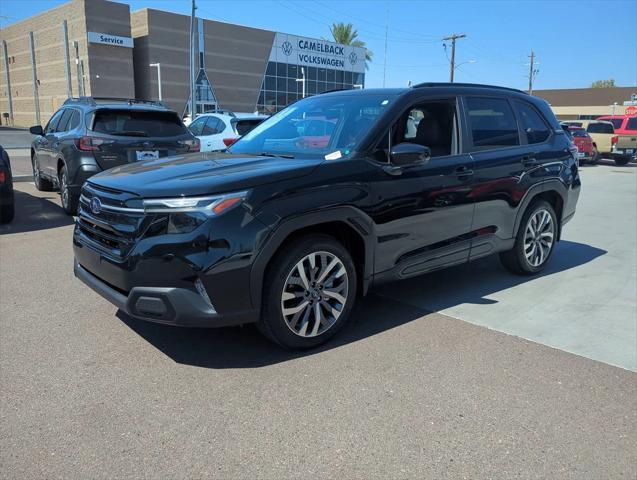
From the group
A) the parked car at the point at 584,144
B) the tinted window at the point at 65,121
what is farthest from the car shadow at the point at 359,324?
the parked car at the point at 584,144

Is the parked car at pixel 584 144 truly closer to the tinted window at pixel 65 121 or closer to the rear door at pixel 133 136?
the rear door at pixel 133 136

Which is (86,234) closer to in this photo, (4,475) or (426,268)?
(4,475)

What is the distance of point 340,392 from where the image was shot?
126 inches

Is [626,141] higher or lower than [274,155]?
higher

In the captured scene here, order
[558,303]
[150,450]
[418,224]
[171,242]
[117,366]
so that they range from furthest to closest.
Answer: [558,303]
[418,224]
[117,366]
[171,242]
[150,450]

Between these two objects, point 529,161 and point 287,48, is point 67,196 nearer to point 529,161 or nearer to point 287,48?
point 529,161

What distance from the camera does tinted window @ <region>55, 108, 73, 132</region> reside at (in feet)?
28.1

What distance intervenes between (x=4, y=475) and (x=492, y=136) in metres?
4.53

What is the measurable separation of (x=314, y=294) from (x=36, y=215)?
6.65 m

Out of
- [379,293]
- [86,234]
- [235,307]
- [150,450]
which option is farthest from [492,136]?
[150,450]

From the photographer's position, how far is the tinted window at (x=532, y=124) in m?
5.43

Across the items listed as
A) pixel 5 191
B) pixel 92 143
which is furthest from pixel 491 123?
pixel 5 191

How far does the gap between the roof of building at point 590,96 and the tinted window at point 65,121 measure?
7111 centimetres

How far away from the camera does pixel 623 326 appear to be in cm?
441
